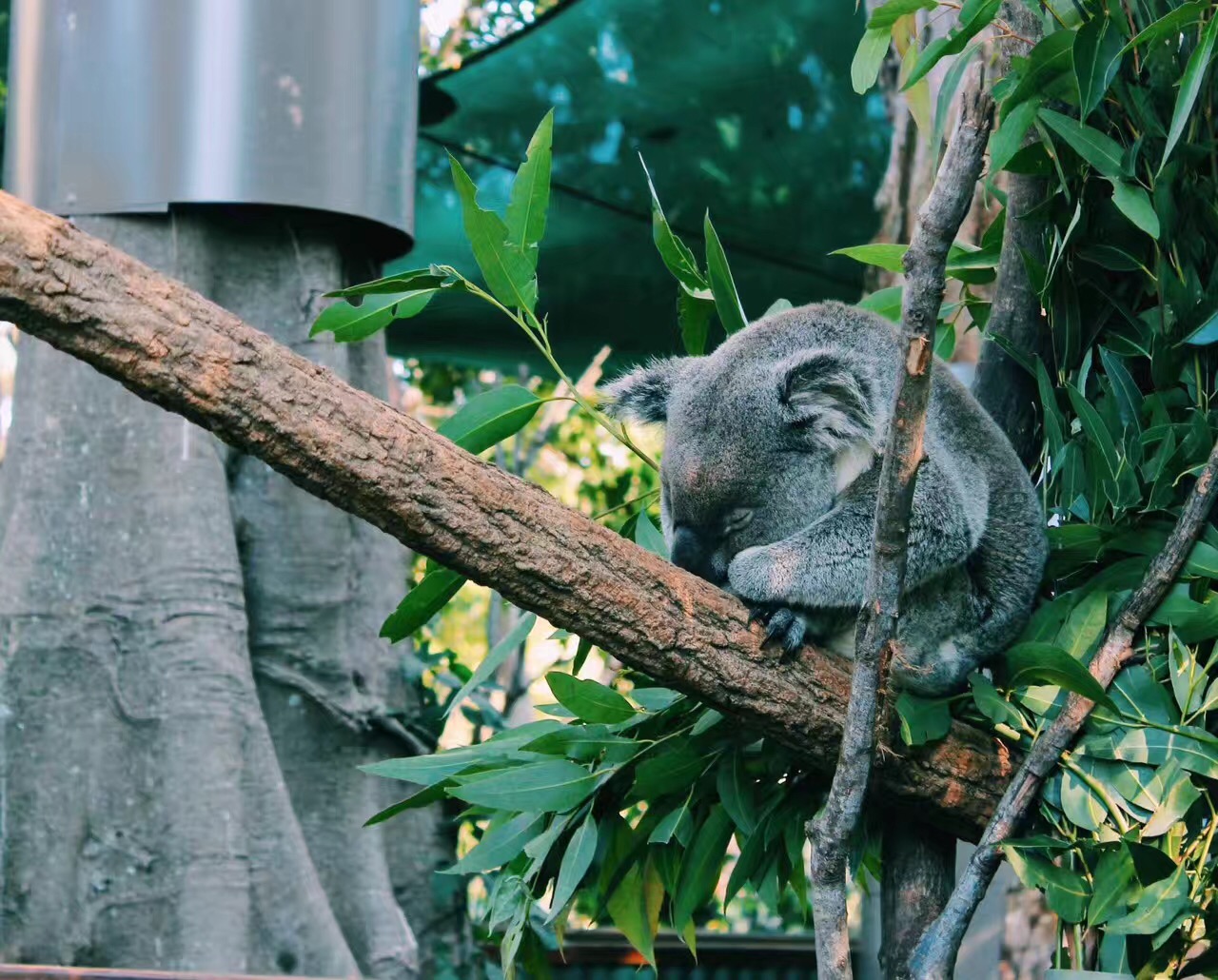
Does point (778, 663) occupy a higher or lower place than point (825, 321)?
lower

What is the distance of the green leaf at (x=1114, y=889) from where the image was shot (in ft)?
5.89

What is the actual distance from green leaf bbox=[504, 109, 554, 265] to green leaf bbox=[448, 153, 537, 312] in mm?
16

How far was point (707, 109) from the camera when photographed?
177 inches

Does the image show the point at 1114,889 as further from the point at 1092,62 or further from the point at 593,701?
the point at 1092,62

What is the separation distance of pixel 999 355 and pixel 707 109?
90.3 inches

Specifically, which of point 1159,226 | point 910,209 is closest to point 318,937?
point 1159,226

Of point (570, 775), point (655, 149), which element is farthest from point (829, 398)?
point (655, 149)

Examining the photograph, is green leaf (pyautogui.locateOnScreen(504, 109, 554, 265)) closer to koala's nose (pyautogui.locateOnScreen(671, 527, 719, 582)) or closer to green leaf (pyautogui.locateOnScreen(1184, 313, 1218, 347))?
koala's nose (pyautogui.locateOnScreen(671, 527, 719, 582))

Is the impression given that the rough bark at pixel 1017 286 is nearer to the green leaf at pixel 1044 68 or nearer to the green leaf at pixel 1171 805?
the green leaf at pixel 1044 68

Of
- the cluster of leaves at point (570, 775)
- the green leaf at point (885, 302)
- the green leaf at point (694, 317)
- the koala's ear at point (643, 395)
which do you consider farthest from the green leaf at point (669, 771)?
the green leaf at point (885, 302)

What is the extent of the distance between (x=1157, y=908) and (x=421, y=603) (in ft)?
3.47

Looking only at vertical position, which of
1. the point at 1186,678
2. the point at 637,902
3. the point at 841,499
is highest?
the point at 841,499

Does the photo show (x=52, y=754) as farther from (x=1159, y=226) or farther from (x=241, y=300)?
(x=1159, y=226)

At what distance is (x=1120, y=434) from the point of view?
2.09 meters
